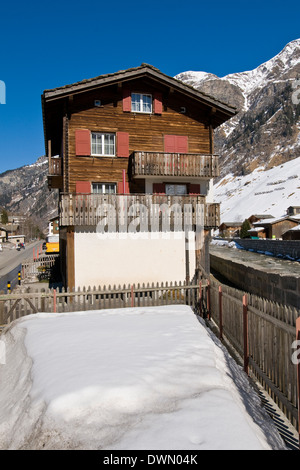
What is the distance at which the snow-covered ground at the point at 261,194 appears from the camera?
10523cm

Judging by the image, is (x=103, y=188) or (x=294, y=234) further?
(x=294, y=234)

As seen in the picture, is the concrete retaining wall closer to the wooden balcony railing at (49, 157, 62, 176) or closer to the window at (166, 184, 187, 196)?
the window at (166, 184, 187, 196)

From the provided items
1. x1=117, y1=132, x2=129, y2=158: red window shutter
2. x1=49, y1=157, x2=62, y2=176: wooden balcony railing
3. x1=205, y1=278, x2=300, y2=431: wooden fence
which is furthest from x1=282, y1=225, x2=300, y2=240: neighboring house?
x1=205, y1=278, x2=300, y2=431: wooden fence

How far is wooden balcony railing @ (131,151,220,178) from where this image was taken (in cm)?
1725

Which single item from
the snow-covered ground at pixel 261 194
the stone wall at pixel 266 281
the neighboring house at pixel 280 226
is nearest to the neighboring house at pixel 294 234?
the neighboring house at pixel 280 226

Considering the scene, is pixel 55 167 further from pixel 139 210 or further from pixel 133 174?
pixel 139 210

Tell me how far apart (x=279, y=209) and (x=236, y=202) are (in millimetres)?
36990

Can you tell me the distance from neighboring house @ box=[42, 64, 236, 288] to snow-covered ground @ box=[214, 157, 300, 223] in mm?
81552

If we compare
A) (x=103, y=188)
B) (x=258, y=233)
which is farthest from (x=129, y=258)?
(x=258, y=233)

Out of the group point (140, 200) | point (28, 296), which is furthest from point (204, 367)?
point (140, 200)

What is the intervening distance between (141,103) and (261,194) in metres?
119

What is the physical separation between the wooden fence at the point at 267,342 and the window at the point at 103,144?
12057 millimetres

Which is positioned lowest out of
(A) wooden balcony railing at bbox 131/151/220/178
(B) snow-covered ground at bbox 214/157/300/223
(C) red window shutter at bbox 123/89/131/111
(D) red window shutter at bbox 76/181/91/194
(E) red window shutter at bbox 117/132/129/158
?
(D) red window shutter at bbox 76/181/91/194

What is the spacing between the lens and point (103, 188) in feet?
58.9
